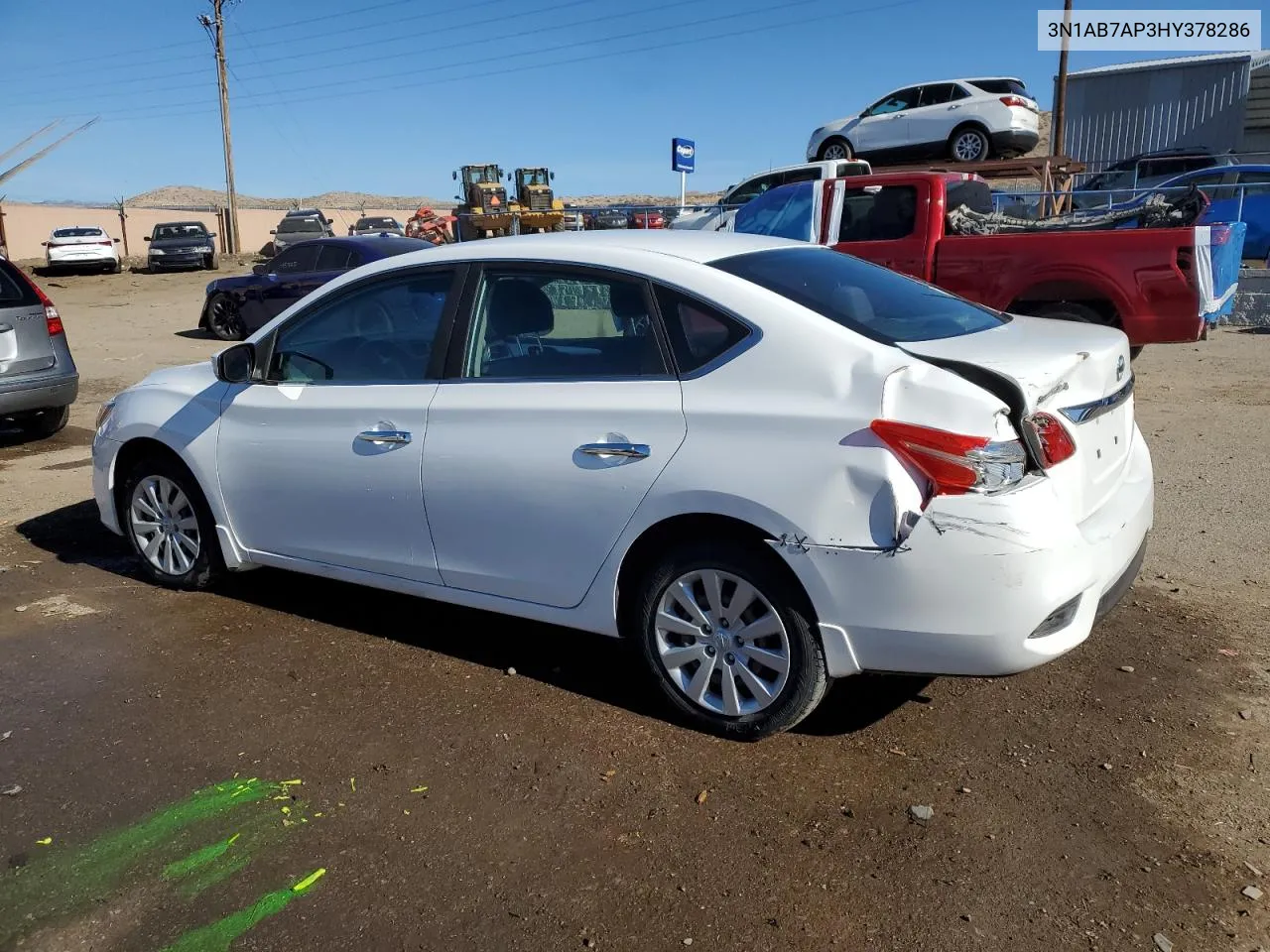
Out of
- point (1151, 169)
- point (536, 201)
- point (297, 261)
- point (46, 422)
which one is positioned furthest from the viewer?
point (536, 201)

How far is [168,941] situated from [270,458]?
230 cm

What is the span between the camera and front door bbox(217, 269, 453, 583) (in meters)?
4.21

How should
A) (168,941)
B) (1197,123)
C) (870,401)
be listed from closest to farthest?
1. (168,941)
2. (870,401)
3. (1197,123)

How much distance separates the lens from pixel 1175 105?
100ft

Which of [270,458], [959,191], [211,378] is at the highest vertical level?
[959,191]

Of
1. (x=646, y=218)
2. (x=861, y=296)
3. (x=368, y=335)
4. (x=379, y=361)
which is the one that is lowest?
(x=379, y=361)

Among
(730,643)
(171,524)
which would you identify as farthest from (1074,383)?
(171,524)

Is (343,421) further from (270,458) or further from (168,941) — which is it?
(168,941)

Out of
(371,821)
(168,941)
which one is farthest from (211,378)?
(168,941)

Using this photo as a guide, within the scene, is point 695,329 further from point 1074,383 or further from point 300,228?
point 300,228

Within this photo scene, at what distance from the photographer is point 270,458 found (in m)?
4.60

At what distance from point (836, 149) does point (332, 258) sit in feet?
36.0

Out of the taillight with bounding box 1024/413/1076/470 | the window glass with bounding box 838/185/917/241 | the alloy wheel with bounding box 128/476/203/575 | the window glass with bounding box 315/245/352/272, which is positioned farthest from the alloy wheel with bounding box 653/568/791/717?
the window glass with bounding box 315/245/352/272

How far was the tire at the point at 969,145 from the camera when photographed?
18672 mm
